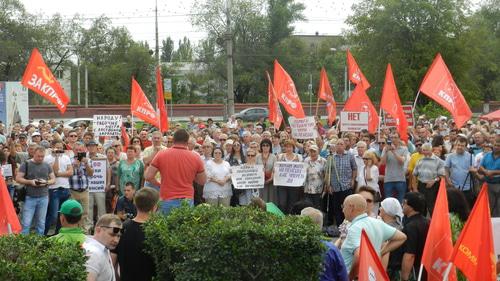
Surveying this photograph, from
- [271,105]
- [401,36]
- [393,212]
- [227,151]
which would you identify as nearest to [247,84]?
[401,36]

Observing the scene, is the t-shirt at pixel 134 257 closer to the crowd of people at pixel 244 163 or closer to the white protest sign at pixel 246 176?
the crowd of people at pixel 244 163

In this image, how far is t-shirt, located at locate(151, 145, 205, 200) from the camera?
991 cm

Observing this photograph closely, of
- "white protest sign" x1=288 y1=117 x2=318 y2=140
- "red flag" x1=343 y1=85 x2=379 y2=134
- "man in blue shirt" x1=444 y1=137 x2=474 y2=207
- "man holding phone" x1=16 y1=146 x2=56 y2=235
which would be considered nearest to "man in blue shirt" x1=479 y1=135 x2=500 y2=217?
"man in blue shirt" x1=444 y1=137 x2=474 y2=207

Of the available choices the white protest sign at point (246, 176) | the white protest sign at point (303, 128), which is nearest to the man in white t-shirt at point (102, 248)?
the white protest sign at point (246, 176)

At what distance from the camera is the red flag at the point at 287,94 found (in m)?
20.5

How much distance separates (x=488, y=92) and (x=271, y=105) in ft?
191

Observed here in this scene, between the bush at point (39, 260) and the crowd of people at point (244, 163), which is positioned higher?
the bush at point (39, 260)

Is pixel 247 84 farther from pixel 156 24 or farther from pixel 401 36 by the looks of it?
pixel 156 24

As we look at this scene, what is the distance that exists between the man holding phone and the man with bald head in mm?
6657

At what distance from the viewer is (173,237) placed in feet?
20.4

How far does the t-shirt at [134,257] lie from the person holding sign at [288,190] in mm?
7653

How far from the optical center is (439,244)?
7105 mm

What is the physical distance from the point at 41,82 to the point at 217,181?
20.3ft

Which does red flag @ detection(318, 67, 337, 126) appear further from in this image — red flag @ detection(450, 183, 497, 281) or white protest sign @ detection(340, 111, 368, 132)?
red flag @ detection(450, 183, 497, 281)
